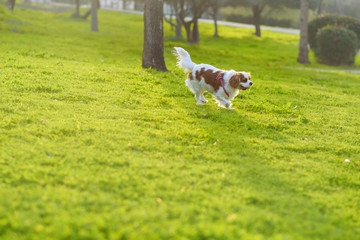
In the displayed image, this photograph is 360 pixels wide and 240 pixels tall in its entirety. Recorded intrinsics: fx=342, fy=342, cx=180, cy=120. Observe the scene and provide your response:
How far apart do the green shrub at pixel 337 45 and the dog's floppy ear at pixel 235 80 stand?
16.2 metres

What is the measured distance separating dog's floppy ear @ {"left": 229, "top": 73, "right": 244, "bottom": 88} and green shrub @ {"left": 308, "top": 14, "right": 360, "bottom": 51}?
18.1 metres

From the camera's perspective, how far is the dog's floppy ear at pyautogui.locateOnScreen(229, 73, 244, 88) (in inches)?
316

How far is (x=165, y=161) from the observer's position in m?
5.47

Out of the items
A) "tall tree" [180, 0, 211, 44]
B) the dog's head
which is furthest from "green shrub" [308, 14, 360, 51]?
the dog's head

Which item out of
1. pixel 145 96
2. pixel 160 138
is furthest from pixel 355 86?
pixel 160 138

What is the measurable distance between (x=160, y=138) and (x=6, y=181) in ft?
9.00

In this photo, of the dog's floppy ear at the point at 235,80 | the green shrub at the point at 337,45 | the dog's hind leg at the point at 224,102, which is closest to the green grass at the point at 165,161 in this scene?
the dog's hind leg at the point at 224,102

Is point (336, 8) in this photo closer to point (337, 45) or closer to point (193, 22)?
point (337, 45)

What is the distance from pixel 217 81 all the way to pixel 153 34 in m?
4.97

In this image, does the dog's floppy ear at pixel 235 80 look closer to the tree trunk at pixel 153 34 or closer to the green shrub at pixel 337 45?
the tree trunk at pixel 153 34

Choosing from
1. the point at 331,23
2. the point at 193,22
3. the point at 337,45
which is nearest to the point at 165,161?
the point at 337,45

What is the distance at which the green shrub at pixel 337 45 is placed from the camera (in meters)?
21.4

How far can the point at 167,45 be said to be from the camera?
21297 mm

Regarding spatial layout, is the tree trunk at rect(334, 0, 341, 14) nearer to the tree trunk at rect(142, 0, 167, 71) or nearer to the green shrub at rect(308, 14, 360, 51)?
the green shrub at rect(308, 14, 360, 51)
